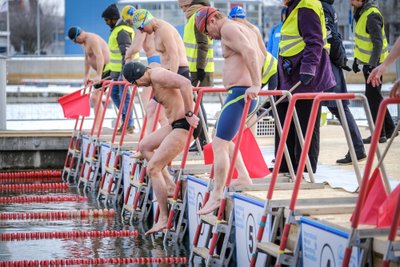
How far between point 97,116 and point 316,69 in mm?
6918

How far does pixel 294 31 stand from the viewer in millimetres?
9797

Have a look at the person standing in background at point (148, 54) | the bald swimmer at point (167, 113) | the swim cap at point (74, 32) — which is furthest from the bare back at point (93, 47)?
the bald swimmer at point (167, 113)

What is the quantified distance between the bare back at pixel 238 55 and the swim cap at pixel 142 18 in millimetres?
3019

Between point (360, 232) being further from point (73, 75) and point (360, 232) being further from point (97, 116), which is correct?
point (73, 75)

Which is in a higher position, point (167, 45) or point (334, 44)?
point (334, 44)

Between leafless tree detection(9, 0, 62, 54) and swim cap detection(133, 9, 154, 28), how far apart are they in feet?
217

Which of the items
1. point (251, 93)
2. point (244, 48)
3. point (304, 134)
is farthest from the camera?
point (304, 134)

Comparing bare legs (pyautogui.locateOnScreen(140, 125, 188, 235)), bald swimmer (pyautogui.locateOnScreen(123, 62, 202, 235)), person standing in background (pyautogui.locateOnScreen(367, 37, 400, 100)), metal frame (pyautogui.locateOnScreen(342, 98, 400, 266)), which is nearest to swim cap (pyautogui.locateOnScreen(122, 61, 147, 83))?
bald swimmer (pyautogui.locateOnScreen(123, 62, 202, 235))

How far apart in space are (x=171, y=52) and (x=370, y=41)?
233 cm

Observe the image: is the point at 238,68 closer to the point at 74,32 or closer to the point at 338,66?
the point at 338,66

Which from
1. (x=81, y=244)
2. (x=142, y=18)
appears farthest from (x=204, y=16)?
(x=142, y=18)

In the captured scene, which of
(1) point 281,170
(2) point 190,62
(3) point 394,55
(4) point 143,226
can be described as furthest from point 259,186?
(2) point 190,62

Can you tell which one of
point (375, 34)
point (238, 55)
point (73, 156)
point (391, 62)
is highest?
point (391, 62)

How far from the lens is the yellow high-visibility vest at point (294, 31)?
31.7 ft
